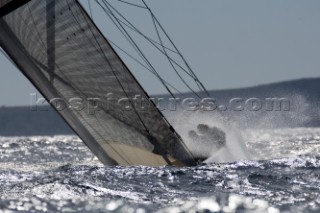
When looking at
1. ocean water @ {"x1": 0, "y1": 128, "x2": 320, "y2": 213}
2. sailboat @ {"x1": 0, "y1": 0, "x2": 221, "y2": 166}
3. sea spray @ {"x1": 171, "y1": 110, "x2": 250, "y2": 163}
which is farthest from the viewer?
sea spray @ {"x1": 171, "y1": 110, "x2": 250, "y2": 163}

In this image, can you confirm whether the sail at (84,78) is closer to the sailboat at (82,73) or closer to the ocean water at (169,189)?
the sailboat at (82,73)

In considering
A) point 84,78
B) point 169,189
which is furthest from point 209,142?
point 169,189

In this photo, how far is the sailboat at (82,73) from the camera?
16.4 meters

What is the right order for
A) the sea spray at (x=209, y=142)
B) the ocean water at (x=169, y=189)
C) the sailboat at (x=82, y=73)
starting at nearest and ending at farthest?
the ocean water at (x=169, y=189) < the sailboat at (x=82, y=73) < the sea spray at (x=209, y=142)

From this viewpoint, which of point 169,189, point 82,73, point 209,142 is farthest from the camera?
point 209,142

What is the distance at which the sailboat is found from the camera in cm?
1641

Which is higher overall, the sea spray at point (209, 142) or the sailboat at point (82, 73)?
the sailboat at point (82, 73)

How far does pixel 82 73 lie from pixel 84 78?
0.35ft

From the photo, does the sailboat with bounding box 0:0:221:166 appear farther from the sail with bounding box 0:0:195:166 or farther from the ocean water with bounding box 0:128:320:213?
the ocean water with bounding box 0:128:320:213

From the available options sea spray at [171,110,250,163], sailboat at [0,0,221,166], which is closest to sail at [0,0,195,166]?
sailboat at [0,0,221,166]

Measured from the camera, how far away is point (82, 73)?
16922mm

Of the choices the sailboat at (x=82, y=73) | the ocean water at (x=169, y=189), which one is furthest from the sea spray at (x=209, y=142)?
the ocean water at (x=169, y=189)

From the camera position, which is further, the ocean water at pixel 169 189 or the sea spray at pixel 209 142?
the sea spray at pixel 209 142

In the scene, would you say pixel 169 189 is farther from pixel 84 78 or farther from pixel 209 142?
pixel 209 142
